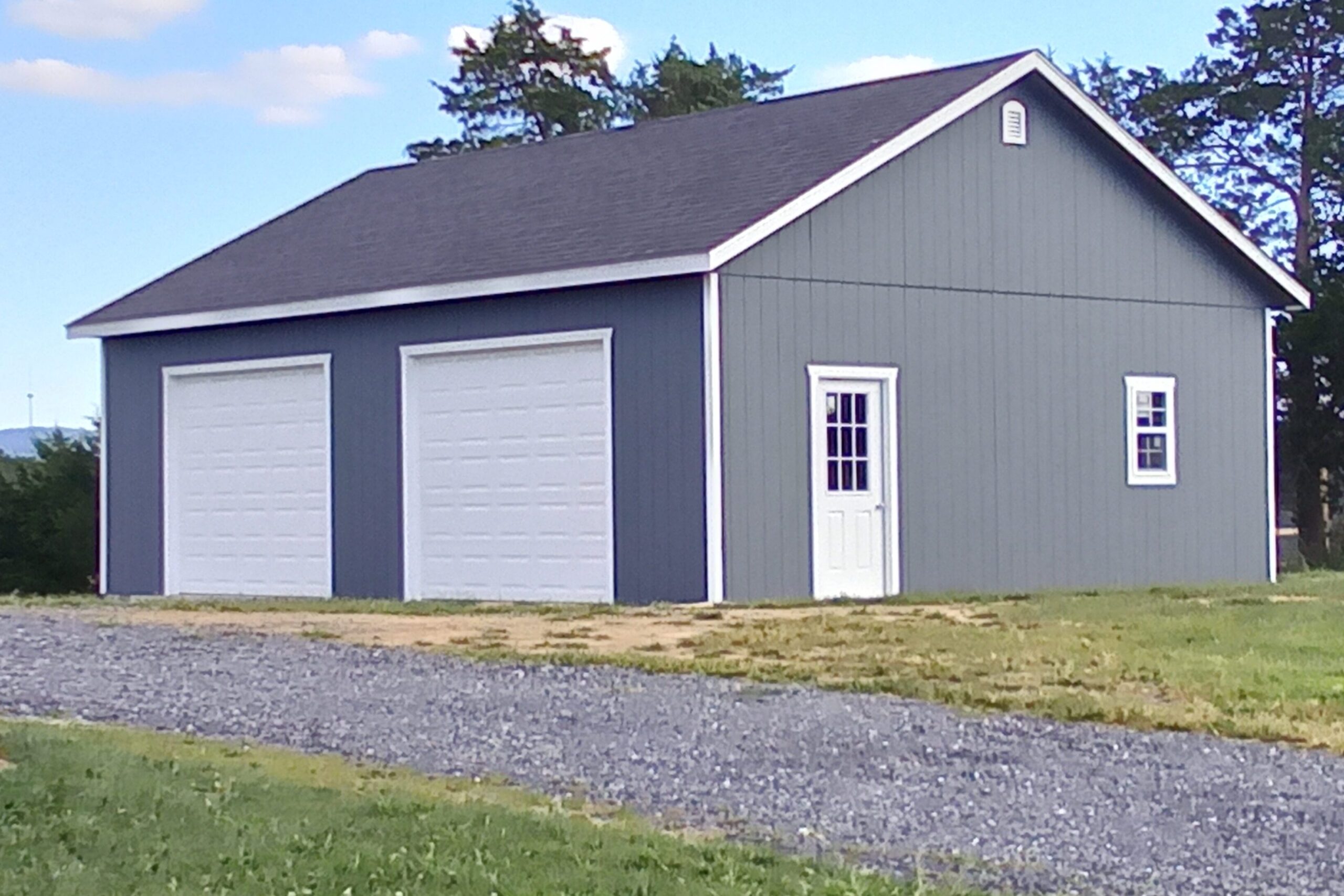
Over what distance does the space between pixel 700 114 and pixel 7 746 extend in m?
14.9

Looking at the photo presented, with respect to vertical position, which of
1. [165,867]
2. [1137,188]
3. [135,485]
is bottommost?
[165,867]

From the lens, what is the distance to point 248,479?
22.0 m

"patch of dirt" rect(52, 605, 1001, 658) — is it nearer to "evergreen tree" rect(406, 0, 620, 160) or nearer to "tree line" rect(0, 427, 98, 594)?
"tree line" rect(0, 427, 98, 594)

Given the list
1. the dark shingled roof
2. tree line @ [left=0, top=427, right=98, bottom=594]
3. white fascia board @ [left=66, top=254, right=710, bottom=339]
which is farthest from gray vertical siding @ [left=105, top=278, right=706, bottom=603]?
tree line @ [left=0, top=427, right=98, bottom=594]

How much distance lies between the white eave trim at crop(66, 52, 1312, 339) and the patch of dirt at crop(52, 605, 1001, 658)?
2879 mm

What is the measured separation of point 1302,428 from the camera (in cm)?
3409

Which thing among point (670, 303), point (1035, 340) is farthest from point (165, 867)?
point (1035, 340)

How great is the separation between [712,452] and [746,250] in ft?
5.59

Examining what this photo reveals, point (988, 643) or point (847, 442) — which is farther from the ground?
Answer: point (847, 442)

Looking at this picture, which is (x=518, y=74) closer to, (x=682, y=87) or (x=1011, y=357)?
(x=682, y=87)

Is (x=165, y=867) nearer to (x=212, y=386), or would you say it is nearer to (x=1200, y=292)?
(x=212, y=386)

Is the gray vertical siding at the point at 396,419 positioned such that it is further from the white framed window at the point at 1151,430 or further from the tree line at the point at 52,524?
the tree line at the point at 52,524

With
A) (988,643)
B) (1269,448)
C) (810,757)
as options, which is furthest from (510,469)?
(810,757)

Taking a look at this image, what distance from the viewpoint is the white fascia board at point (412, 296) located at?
17.8 metres
